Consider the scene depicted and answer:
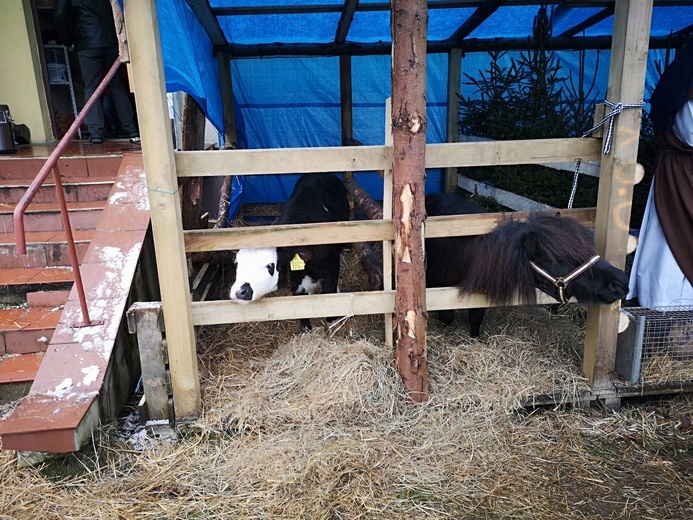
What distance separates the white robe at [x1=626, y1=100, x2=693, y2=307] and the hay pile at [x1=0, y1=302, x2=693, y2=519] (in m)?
0.78

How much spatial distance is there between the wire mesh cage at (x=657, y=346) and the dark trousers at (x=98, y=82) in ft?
21.6

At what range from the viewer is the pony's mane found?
2.99 m

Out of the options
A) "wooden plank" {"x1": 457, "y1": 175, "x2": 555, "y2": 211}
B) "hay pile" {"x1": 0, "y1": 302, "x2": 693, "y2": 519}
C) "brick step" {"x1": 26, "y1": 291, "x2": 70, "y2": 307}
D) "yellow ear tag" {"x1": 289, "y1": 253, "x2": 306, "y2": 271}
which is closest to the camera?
"hay pile" {"x1": 0, "y1": 302, "x2": 693, "y2": 519}

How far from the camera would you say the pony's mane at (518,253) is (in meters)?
2.99

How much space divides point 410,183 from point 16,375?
118 inches

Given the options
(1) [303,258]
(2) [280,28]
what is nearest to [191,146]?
(1) [303,258]

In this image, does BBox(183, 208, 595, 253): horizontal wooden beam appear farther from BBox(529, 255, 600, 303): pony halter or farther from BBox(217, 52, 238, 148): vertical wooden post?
BBox(217, 52, 238, 148): vertical wooden post

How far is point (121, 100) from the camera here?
263 inches

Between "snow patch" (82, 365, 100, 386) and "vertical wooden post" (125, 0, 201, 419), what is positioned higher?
Result: "vertical wooden post" (125, 0, 201, 419)

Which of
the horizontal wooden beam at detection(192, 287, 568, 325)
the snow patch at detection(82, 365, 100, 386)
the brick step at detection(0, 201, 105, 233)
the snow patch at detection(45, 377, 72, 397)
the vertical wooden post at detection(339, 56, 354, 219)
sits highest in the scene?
the vertical wooden post at detection(339, 56, 354, 219)

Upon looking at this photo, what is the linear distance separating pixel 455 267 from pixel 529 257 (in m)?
0.77

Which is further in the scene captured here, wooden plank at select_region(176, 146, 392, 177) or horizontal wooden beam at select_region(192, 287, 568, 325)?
horizontal wooden beam at select_region(192, 287, 568, 325)

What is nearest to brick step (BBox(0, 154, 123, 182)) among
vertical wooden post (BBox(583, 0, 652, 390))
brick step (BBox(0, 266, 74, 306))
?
brick step (BBox(0, 266, 74, 306))

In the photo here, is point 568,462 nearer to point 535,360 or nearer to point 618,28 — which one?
point 535,360
